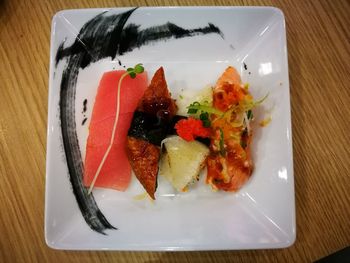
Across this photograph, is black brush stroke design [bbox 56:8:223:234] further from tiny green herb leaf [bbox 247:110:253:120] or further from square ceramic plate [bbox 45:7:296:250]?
tiny green herb leaf [bbox 247:110:253:120]

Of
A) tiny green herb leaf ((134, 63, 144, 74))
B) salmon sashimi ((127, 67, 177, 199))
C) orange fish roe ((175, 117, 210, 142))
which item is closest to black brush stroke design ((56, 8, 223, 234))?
tiny green herb leaf ((134, 63, 144, 74))

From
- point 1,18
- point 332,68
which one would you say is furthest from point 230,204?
point 1,18

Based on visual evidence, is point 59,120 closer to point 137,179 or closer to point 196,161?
point 137,179

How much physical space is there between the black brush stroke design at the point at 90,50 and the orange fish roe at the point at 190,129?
534 millimetres

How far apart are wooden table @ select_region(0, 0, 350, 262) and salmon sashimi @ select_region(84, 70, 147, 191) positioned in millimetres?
326

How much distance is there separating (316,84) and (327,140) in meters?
0.33

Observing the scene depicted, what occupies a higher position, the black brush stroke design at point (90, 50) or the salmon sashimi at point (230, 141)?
the black brush stroke design at point (90, 50)

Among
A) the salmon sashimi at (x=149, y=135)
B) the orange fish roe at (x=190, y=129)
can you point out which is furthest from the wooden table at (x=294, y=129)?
the orange fish roe at (x=190, y=129)

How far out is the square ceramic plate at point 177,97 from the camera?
5.36 feet

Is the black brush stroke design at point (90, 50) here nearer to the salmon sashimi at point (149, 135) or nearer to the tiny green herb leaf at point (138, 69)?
the tiny green herb leaf at point (138, 69)

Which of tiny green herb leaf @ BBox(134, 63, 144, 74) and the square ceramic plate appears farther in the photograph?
tiny green herb leaf @ BBox(134, 63, 144, 74)

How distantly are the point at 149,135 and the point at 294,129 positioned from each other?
2.68 ft

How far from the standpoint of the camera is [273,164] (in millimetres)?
1701

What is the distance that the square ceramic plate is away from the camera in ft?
5.36
